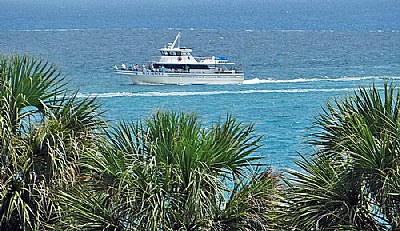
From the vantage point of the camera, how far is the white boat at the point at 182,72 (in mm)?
66688

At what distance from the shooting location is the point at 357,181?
11.6 m

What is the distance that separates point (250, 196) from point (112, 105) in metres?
42.8

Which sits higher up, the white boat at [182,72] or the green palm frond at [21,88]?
the white boat at [182,72]

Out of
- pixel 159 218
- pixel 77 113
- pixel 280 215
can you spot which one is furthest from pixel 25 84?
pixel 280 215

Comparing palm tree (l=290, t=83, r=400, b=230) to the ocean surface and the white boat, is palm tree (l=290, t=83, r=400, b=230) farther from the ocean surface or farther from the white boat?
the white boat

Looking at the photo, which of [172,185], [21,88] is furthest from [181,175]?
→ [21,88]

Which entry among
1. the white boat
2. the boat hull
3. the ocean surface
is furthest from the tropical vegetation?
the boat hull

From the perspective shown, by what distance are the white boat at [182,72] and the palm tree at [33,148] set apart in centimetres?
5288

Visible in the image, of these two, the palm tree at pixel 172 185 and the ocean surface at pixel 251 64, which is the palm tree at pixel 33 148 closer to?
the palm tree at pixel 172 185

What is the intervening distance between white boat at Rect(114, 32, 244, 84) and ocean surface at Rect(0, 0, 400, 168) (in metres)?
1.02

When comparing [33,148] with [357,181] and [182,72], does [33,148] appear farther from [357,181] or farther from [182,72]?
[182,72]

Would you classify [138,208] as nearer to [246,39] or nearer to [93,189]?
[93,189]

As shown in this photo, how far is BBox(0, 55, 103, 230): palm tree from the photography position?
12.6 meters

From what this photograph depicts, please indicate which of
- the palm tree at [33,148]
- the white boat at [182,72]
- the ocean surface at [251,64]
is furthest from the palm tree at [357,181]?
the white boat at [182,72]
